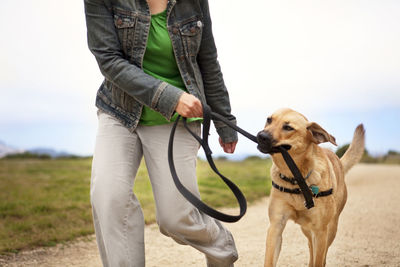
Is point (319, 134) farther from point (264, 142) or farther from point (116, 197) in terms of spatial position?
point (116, 197)

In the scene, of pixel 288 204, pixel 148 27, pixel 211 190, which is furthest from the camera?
pixel 211 190

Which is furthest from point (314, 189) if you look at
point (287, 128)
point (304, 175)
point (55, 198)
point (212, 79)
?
point (55, 198)

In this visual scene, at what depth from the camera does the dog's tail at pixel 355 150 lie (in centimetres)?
537

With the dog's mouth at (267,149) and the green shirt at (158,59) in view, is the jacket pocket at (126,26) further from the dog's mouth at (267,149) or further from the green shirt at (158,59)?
the dog's mouth at (267,149)

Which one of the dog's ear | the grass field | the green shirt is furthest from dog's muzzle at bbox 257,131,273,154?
the grass field

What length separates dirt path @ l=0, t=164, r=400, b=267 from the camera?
512cm

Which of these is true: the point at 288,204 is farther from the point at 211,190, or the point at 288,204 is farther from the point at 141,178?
the point at 141,178

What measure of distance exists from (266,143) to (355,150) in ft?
8.04

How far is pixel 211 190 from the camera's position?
10.4m

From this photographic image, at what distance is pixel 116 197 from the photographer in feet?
9.67

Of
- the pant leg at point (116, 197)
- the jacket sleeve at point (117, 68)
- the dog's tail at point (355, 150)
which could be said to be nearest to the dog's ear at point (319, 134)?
the jacket sleeve at point (117, 68)

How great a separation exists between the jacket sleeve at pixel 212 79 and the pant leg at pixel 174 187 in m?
0.39

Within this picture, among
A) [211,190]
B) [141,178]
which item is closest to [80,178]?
[141,178]

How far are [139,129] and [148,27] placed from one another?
737 millimetres
